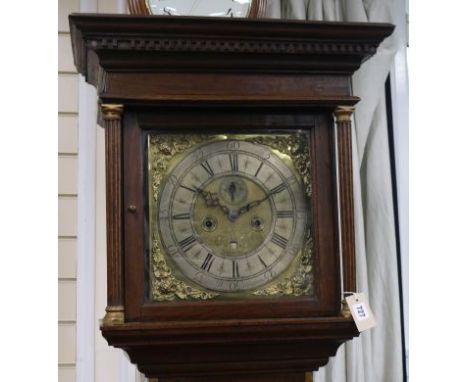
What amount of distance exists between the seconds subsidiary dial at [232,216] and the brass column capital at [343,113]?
11 centimetres

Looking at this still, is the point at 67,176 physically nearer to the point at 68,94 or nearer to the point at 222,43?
the point at 68,94

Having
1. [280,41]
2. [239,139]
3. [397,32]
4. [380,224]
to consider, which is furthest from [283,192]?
[397,32]

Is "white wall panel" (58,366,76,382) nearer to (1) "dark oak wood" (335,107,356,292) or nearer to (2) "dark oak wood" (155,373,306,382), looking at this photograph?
(2) "dark oak wood" (155,373,306,382)

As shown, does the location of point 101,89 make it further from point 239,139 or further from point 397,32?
point 397,32

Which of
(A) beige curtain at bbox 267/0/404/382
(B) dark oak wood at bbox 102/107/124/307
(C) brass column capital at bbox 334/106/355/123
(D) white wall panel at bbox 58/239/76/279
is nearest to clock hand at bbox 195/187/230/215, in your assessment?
(B) dark oak wood at bbox 102/107/124/307

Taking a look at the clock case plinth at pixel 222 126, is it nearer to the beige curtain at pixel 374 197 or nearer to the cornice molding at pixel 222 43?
the cornice molding at pixel 222 43

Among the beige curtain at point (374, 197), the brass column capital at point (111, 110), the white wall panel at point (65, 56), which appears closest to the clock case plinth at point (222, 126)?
the brass column capital at point (111, 110)

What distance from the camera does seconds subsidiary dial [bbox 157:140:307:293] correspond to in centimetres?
83

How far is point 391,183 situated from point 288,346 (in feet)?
1.84

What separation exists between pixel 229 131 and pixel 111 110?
0.19 metres

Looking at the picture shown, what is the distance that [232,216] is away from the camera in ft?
2.77

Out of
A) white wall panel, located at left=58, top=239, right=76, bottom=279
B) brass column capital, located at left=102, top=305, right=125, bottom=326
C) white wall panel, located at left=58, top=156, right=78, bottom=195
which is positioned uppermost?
white wall panel, located at left=58, top=156, right=78, bottom=195

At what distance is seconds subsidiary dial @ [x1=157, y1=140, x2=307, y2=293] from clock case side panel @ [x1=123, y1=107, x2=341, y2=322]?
3 cm

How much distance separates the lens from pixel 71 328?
4.16ft
